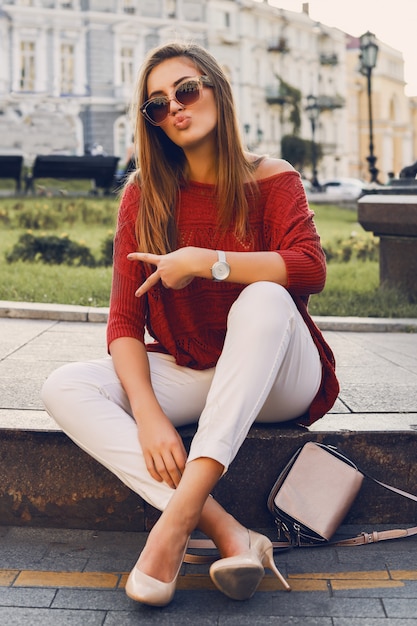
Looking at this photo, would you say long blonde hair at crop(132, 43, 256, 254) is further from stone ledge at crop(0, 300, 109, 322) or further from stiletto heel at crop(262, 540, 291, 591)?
stone ledge at crop(0, 300, 109, 322)

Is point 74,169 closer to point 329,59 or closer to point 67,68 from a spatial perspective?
point 67,68

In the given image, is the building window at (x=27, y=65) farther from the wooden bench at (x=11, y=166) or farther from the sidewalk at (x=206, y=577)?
the sidewalk at (x=206, y=577)

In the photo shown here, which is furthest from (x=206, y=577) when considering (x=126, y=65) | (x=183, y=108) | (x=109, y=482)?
(x=126, y=65)

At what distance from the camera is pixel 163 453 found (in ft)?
8.87

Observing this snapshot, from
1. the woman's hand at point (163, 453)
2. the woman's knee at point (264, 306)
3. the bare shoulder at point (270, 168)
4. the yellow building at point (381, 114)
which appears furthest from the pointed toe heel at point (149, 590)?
the yellow building at point (381, 114)

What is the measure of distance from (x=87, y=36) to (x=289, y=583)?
52.1 metres

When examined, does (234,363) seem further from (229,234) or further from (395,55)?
(395,55)

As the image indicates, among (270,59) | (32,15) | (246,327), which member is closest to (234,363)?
(246,327)

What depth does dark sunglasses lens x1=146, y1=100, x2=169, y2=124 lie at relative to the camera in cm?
310

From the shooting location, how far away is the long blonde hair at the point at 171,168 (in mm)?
3107

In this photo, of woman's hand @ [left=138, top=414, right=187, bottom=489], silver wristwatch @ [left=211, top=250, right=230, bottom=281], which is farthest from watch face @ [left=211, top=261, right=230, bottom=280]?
woman's hand @ [left=138, top=414, right=187, bottom=489]

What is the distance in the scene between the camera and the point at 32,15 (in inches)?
1980

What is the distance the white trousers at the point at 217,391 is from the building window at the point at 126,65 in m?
51.4

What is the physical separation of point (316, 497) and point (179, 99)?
1.26 metres
